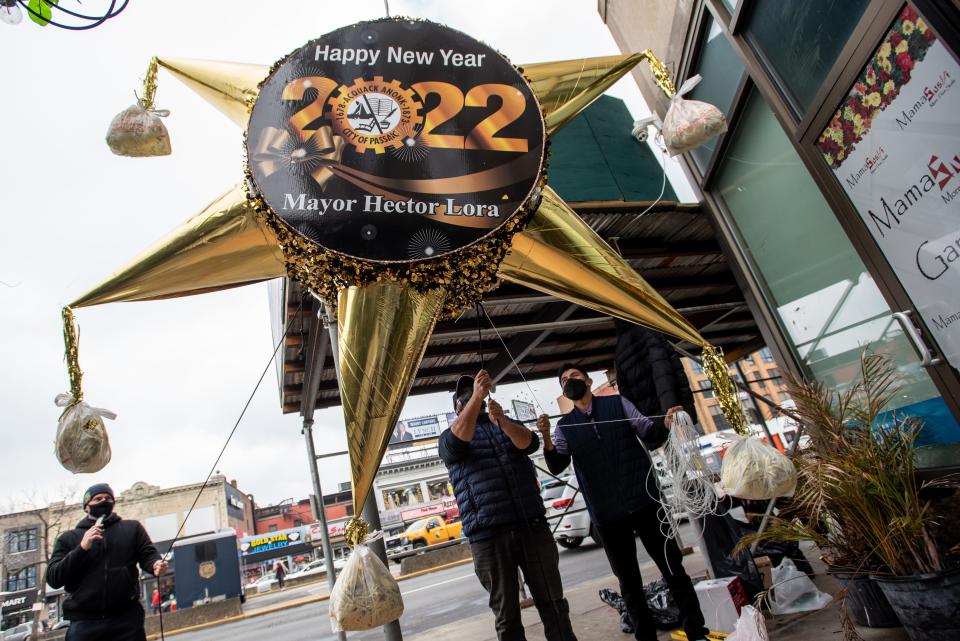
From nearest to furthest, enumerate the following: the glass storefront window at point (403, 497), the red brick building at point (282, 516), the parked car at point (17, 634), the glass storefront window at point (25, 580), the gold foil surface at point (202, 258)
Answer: the gold foil surface at point (202, 258) < the parked car at point (17, 634) < the glass storefront window at point (25, 580) < the glass storefront window at point (403, 497) < the red brick building at point (282, 516)

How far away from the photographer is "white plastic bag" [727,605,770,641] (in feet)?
7.13

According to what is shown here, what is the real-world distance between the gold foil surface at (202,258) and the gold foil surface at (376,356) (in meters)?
0.37

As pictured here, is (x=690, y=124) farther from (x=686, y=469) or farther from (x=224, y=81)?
(x=224, y=81)

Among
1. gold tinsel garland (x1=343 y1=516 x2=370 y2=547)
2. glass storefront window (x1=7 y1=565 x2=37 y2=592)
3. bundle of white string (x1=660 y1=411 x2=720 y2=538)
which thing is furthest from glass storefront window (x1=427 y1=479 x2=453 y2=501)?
gold tinsel garland (x1=343 y1=516 x2=370 y2=547)

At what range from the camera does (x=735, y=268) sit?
4.43m

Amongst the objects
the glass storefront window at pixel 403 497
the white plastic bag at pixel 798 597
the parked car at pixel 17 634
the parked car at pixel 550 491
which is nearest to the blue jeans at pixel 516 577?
the white plastic bag at pixel 798 597

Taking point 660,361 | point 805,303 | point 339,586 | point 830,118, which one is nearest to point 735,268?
point 805,303

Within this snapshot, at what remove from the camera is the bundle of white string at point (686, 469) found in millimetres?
2482

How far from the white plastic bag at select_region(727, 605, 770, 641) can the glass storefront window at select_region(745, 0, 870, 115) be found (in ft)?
9.15

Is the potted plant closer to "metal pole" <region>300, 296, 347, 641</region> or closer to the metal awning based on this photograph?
the metal awning

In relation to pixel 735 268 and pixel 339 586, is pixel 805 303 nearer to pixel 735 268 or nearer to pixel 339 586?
pixel 735 268

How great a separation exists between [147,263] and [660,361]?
2.54 metres

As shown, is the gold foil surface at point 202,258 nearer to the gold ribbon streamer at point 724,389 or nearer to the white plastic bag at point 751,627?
the gold ribbon streamer at point 724,389

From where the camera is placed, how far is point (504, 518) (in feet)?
8.32
